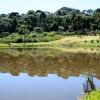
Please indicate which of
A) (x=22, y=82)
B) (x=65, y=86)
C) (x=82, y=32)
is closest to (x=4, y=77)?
(x=22, y=82)

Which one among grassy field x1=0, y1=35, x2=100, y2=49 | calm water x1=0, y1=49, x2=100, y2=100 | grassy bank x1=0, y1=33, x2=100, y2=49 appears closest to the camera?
calm water x1=0, y1=49, x2=100, y2=100

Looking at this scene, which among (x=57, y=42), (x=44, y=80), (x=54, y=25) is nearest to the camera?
(x=44, y=80)

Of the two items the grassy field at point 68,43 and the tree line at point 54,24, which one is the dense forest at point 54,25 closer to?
the tree line at point 54,24

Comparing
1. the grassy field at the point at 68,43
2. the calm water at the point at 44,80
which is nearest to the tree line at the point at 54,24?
the grassy field at the point at 68,43

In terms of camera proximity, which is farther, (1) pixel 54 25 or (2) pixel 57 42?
(1) pixel 54 25

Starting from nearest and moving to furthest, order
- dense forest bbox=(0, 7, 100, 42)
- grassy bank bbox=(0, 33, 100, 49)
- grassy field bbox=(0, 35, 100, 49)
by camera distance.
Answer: grassy field bbox=(0, 35, 100, 49), grassy bank bbox=(0, 33, 100, 49), dense forest bbox=(0, 7, 100, 42)

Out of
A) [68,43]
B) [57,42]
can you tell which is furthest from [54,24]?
[68,43]

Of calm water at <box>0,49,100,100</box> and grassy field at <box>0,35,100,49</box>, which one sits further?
grassy field at <box>0,35,100,49</box>

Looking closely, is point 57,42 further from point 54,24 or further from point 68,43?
point 54,24

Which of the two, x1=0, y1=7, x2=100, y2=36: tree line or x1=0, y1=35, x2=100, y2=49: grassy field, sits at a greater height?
x1=0, y1=7, x2=100, y2=36: tree line

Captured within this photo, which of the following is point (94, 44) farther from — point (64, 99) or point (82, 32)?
point (64, 99)

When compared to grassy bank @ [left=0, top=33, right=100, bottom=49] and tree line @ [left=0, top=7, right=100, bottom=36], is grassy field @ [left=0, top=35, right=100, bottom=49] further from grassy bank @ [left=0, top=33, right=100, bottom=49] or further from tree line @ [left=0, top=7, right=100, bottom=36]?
tree line @ [left=0, top=7, right=100, bottom=36]

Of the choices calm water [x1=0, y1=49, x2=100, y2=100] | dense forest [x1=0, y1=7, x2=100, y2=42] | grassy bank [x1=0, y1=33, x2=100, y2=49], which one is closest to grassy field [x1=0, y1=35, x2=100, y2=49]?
grassy bank [x1=0, y1=33, x2=100, y2=49]

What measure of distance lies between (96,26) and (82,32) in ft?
12.8
